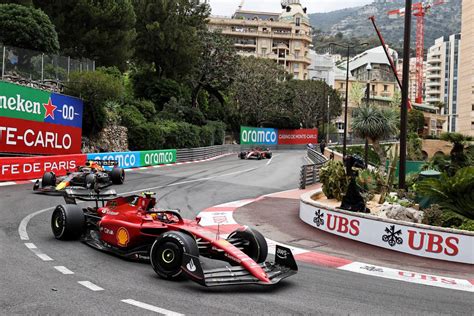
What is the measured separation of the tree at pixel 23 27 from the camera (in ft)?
94.4

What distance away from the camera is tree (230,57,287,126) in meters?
71.4

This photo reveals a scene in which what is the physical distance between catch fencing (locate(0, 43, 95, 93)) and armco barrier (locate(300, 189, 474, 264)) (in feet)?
64.1

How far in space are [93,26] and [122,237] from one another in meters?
32.7

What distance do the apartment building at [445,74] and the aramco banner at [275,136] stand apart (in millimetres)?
89201

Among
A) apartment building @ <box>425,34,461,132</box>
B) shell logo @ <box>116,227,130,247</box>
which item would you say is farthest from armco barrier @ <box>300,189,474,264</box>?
apartment building @ <box>425,34,461,132</box>

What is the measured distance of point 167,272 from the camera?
26.7ft

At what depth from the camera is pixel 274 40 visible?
122 metres

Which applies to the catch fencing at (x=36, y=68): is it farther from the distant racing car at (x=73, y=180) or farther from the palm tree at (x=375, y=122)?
the palm tree at (x=375, y=122)

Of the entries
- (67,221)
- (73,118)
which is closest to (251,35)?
(73,118)

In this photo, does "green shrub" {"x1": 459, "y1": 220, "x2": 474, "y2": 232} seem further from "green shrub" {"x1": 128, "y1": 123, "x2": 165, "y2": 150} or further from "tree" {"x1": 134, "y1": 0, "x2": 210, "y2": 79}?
"tree" {"x1": 134, "y1": 0, "x2": 210, "y2": 79}

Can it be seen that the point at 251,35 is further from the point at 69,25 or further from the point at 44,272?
the point at 44,272

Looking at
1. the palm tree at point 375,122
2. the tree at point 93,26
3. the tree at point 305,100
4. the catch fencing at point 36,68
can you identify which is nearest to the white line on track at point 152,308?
the catch fencing at point 36,68

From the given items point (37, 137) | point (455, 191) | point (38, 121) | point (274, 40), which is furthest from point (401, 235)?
point (274, 40)

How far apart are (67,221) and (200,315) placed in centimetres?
485
